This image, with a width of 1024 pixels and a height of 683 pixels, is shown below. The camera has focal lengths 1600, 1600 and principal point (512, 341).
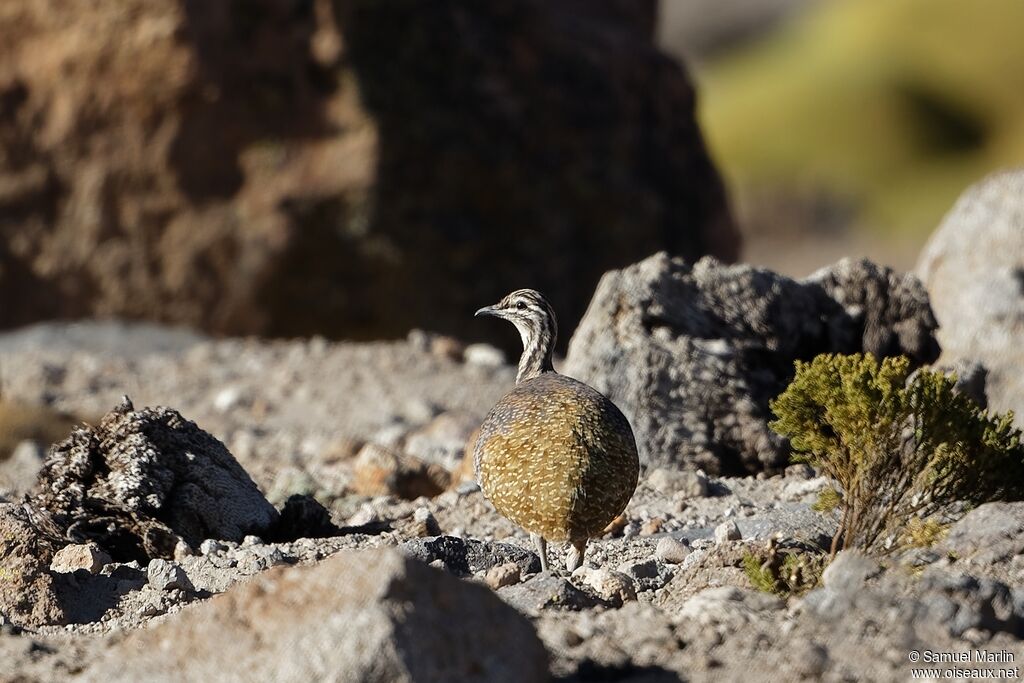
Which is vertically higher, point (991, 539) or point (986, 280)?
point (986, 280)

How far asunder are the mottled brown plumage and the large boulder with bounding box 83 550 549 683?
196 cm

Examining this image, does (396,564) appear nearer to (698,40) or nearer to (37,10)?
(37,10)

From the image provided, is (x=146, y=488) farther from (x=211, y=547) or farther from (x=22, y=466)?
(x=22, y=466)

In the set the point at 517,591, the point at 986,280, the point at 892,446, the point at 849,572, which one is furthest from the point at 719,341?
the point at 849,572

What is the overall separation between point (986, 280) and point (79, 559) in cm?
805

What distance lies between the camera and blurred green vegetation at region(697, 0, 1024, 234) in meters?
47.9

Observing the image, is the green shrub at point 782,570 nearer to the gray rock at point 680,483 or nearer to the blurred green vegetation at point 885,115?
the gray rock at point 680,483

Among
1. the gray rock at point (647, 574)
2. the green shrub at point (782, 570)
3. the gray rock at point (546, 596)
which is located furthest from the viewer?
the gray rock at point (647, 574)

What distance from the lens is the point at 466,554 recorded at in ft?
26.0

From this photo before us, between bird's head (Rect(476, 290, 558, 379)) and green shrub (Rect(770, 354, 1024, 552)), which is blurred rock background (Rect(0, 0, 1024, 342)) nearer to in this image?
bird's head (Rect(476, 290, 558, 379))

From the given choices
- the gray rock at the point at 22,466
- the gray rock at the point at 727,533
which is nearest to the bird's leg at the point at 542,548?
the gray rock at the point at 727,533

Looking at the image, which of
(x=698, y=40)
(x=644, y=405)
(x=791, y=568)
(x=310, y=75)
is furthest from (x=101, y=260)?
(x=698, y=40)

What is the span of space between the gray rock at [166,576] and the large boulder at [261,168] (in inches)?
400

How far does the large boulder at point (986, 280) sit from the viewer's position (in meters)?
12.7
